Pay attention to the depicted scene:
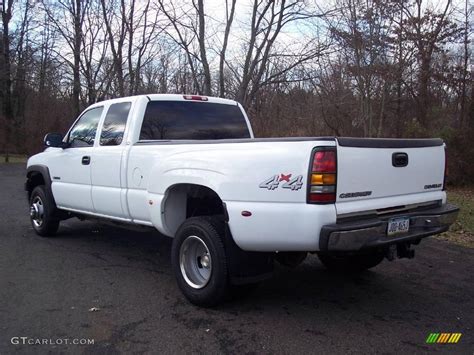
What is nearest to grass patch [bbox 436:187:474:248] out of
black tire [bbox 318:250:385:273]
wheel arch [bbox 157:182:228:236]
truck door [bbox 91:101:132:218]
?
black tire [bbox 318:250:385:273]

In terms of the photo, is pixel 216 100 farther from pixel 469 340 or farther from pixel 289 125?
pixel 289 125

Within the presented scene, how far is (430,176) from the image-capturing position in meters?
4.45

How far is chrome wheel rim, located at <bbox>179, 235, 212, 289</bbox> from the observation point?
4477mm

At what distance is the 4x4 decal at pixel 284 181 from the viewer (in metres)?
3.62

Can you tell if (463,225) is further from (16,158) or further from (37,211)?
(16,158)

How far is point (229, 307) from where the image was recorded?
4398mm

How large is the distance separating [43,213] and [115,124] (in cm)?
236

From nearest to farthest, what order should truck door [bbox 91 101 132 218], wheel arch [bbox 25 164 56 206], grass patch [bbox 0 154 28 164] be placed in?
truck door [bbox 91 101 132 218] < wheel arch [bbox 25 164 56 206] < grass patch [bbox 0 154 28 164]

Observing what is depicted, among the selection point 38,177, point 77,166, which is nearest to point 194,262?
point 77,166

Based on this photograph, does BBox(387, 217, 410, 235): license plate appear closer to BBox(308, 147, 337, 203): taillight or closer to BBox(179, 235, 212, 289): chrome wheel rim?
BBox(308, 147, 337, 203): taillight

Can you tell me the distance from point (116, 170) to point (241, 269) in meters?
2.13

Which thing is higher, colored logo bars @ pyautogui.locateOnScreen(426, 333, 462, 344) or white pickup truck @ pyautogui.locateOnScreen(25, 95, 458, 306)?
white pickup truck @ pyautogui.locateOnScreen(25, 95, 458, 306)

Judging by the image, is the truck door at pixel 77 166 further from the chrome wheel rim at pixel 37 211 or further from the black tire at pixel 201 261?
the black tire at pixel 201 261

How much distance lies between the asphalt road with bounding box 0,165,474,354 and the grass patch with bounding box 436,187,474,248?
1096mm
